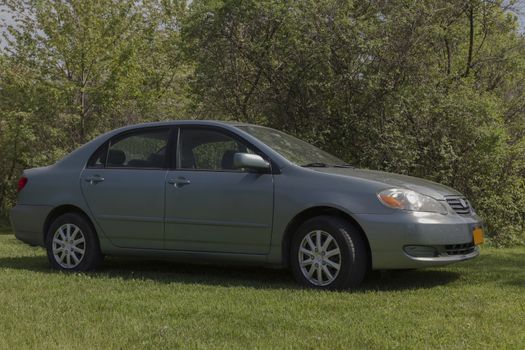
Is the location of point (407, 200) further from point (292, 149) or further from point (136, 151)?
point (136, 151)

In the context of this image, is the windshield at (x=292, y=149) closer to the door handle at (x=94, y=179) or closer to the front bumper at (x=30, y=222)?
the door handle at (x=94, y=179)

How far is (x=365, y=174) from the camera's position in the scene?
20.9 feet

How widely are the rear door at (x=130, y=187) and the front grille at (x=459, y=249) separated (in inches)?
110

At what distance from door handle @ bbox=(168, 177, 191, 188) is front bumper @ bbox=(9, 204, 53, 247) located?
160 centimetres

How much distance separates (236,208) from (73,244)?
207 centimetres

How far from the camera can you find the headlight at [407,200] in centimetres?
588

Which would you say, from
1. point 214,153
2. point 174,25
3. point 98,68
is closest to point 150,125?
point 214,153

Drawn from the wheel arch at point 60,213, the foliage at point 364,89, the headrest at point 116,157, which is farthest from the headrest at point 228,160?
the foliage at point 364,89

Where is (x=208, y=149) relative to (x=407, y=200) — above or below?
above

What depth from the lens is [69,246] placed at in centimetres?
730

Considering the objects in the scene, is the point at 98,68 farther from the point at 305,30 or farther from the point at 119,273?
the point at 119,273

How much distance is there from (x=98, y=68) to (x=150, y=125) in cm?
1134

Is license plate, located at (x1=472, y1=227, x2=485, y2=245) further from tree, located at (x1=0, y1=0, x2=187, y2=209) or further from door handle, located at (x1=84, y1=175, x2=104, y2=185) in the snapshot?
tree, located at (x1=0, y1=0, x2=187, y2=209)

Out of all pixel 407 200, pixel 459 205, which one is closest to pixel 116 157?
pixel 407 200
